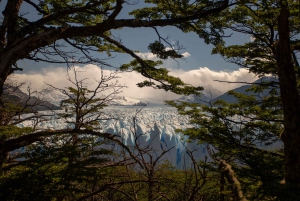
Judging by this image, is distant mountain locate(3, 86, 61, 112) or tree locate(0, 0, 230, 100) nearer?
tree locate(0, 0, 230, 100)

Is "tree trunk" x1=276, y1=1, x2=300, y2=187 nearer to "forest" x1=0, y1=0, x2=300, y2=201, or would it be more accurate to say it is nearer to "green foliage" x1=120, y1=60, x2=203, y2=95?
"forest" x1=0, y1=0, x2=300, y2=201

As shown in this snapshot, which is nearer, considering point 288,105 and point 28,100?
point 288,105

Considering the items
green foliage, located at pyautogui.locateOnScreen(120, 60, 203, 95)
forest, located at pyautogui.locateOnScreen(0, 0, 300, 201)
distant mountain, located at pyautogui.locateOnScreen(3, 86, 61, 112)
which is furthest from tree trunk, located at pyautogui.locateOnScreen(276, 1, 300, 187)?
distant mountain, located at pyautogui.locateOnScreen(3, 86, 61, 112)

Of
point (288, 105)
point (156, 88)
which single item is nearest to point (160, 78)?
point (156, 88)

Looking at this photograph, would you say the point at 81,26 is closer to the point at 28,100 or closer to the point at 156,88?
the point at 156,88

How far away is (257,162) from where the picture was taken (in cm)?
596

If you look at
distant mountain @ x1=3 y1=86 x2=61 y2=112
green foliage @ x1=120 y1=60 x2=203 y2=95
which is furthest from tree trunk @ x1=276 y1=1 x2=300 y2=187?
distant mountain @ x1=3 y1=86 x2=61 y2=112

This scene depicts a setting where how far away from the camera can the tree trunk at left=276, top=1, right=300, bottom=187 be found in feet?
9.48

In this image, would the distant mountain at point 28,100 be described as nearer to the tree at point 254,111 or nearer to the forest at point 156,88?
the forest at point 156,88

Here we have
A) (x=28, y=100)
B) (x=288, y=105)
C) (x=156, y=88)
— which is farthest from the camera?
(x=28, y=100)

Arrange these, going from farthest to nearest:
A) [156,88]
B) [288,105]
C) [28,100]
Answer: [28,100]
[156,88]
[288,105]

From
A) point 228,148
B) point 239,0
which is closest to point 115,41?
point 239,0

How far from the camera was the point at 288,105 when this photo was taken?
10.2 ft

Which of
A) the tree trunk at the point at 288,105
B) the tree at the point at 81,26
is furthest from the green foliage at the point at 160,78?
the tree trunk at the point at 288,105
